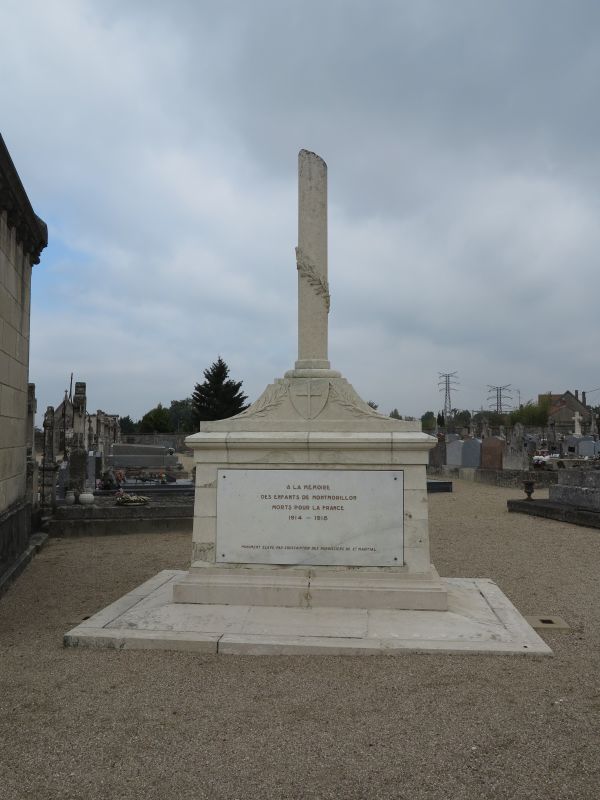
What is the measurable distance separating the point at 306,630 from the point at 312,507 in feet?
3.63

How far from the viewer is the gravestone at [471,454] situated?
2178cm

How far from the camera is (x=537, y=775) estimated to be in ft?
9.34

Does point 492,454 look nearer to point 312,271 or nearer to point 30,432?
point 30,432

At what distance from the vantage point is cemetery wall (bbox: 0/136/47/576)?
7023 mm

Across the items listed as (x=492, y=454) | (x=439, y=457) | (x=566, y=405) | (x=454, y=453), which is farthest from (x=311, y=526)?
(x=566, y=405)

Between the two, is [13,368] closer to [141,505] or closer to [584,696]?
[141,505]

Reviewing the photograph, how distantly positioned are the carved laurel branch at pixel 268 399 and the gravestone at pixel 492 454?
16.6m

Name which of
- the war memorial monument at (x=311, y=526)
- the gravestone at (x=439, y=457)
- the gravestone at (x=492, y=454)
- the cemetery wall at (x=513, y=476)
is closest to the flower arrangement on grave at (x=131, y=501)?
the war memorial monument at (x=311, y=526)

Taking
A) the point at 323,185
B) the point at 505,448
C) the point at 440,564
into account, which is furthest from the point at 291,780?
the point at 505,448

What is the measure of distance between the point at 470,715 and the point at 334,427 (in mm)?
2699

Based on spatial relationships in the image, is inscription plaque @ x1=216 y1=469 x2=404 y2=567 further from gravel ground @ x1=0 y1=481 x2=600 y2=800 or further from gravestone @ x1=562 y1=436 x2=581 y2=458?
gravestone @ x1=562 y1=436 x2=581 y2=458

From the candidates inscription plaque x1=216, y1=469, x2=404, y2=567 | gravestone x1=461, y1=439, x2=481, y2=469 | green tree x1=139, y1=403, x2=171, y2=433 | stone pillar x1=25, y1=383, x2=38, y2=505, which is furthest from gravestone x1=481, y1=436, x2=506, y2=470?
green tree x1=139, y1=403, x2=171, y2=433

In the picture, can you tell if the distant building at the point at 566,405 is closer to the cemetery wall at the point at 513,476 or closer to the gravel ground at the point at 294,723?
the cemetery wall at the point at 513,476

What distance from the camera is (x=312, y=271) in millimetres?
6121
